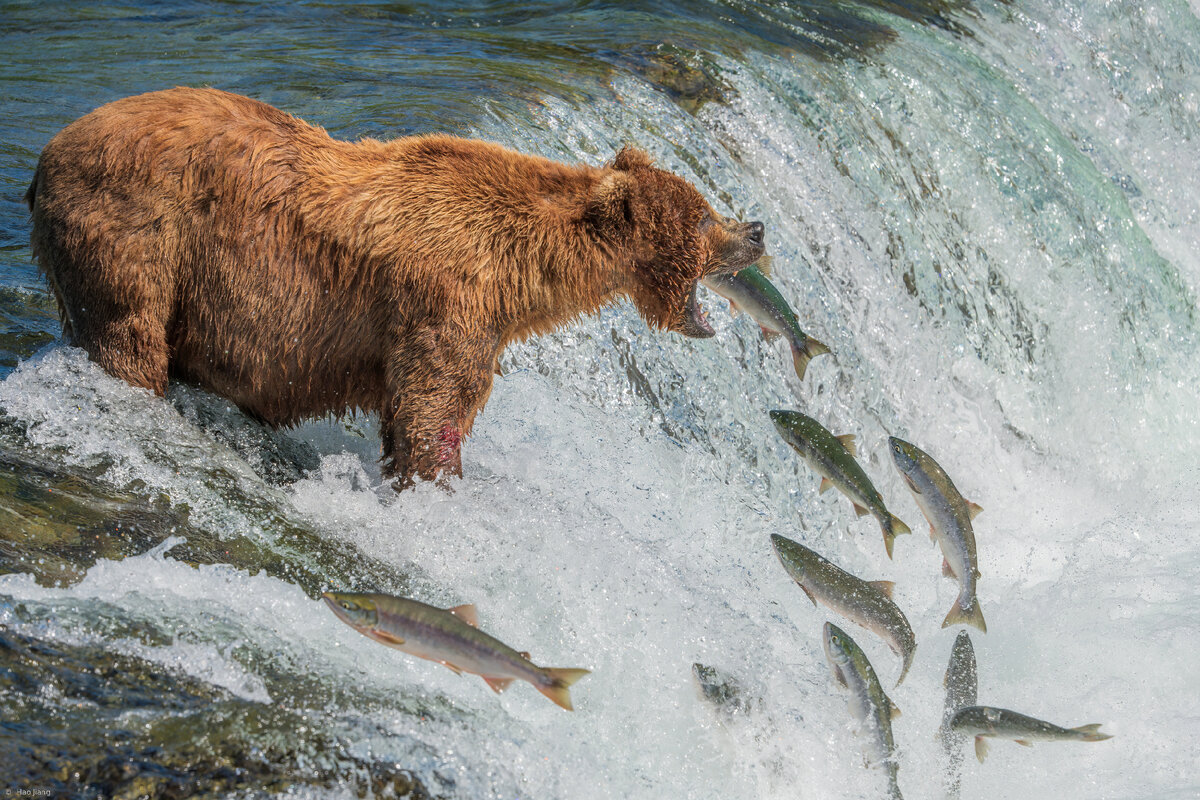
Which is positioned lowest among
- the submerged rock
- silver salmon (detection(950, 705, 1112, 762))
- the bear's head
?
silver salmon (detection(950, 705, 1112, 762))

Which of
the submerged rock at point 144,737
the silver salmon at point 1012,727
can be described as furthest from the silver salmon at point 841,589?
the submerged rock at point 144,737

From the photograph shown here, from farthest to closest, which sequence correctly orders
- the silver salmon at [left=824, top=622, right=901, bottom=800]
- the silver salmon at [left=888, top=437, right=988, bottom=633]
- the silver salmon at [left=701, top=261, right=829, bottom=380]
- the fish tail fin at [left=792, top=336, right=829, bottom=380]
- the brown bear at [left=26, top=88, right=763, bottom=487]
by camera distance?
the fish tail fin at [left=792, top=336, right=829, bottom=380] < the silver salmon at [left=701, top=261, right=829, bottom=380] < the silver salmon at [left=888, top=437, right=988, bottom=633] < the silver salmon at [left=824, top=622, right=901, bottom=800] < the brown bear at [left=26, top=88, right=763, bottom=487]

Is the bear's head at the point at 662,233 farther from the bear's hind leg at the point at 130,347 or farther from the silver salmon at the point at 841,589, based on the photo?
the bear's hind leg at the point at 130,347

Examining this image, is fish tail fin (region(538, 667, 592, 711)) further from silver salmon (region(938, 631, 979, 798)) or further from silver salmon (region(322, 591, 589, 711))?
silver salmon (region(938, 631, 979, 798))

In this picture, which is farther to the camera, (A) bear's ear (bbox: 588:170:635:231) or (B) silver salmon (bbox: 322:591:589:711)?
(A) bear's ear (bbox: 588:170:635:231)

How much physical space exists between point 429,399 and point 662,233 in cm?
105

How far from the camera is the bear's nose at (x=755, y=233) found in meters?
4.36

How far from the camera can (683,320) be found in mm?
4379

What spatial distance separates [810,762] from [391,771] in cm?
182

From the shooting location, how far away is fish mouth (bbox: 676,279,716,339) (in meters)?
4.36

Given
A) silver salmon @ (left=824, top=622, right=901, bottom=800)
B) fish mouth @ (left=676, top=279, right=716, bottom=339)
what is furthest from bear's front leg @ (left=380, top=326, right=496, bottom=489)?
silver salmon @ (left=824, top=622, right=901, bottom=800)

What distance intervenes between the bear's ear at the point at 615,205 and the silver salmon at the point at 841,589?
1.32 metres

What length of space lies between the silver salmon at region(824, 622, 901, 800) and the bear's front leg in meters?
1.52

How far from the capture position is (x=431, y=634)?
301cm
